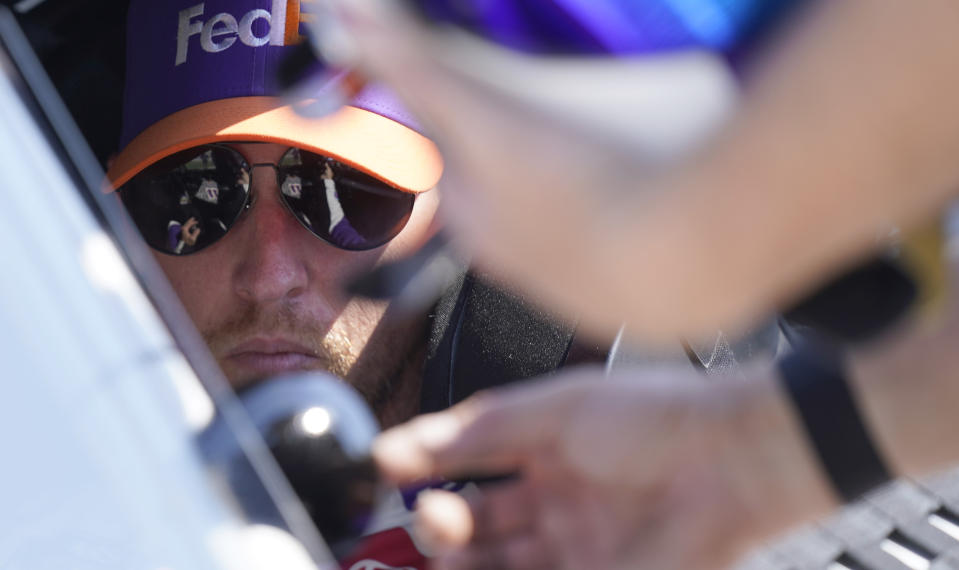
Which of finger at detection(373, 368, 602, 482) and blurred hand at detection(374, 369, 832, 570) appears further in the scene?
finger at detection(373, 368, 602, 482)

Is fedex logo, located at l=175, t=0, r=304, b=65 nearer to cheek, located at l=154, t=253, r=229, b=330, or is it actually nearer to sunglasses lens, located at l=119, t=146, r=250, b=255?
sunglasses lens, located at l=119, t=146, r=250, b=255

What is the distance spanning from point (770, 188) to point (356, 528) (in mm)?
481

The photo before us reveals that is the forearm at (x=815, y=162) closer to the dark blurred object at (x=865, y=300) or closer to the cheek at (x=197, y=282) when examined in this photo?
the dark blurred object at (x=865, y=300)

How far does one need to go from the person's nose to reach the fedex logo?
21cm

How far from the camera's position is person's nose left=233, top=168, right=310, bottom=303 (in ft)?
5.26

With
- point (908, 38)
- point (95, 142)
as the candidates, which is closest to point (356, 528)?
point (908, 38)

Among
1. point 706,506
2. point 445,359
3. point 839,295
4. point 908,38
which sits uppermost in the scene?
point 908,38

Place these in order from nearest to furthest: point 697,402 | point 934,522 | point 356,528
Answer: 1. point 697,402
2. point 356,528
3. point 934,522

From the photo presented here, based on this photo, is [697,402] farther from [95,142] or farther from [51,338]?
[95,142]

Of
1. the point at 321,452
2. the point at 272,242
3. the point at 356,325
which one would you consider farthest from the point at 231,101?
the point at 321,452

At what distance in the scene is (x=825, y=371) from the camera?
58 centimetres

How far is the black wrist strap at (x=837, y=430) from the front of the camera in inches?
22.3

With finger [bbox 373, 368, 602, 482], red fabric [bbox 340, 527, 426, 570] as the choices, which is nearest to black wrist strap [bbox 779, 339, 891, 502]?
finger [bbox 373, 368, 602, 482]

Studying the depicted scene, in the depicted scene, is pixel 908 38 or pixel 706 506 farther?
pixel 706 506
